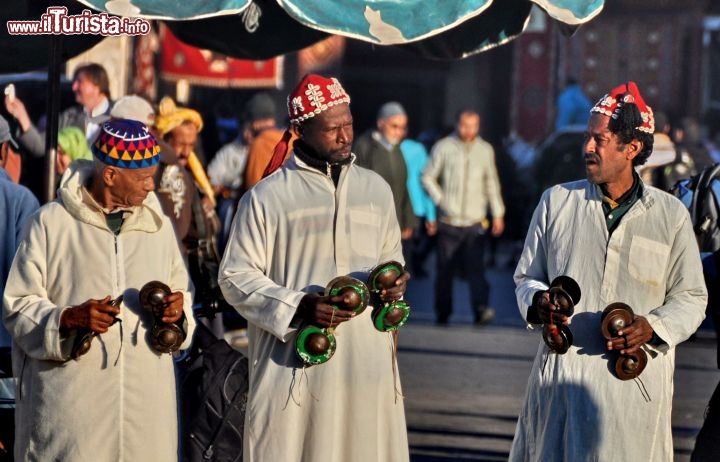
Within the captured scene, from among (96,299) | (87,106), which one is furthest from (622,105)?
(87,106)

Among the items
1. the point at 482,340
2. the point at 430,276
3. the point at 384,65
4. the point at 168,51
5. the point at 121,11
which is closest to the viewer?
the point at 121,11

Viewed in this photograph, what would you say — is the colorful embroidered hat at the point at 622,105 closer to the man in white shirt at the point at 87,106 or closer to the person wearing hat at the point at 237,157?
the man in white shirt at the point at 87,106

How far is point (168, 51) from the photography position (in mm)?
16844

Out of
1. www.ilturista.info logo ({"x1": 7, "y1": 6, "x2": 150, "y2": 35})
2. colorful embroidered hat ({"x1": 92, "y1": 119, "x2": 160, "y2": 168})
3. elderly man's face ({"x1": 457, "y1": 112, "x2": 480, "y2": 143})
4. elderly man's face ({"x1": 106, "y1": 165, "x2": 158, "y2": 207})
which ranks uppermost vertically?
www.ilturista.info logo ({"x1": 7, "y1": 6, "x2": 150, "y2": 35})

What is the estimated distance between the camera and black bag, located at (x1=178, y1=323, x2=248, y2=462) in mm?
7387

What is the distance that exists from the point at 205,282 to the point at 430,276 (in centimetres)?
1132

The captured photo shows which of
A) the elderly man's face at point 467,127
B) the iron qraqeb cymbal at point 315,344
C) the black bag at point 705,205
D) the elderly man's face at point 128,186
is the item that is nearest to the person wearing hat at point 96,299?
the elderly man's face at point 128,186

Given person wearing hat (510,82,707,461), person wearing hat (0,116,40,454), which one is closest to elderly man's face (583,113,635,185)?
person wearing hat (510,82,707,461)

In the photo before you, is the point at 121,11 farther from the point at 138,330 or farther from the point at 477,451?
the point at 477,451

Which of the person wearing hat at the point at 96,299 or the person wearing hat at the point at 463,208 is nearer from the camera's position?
the person wearing hat at the point at 96,299

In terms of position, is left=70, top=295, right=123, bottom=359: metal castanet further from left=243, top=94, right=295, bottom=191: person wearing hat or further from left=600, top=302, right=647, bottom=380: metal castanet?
left=243, top=94, right=295, bottom=191: person wearing hat

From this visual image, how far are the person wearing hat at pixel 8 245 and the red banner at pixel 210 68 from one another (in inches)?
345

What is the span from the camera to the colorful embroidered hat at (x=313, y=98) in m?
6.16

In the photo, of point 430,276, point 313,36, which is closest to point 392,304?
point 313,36
